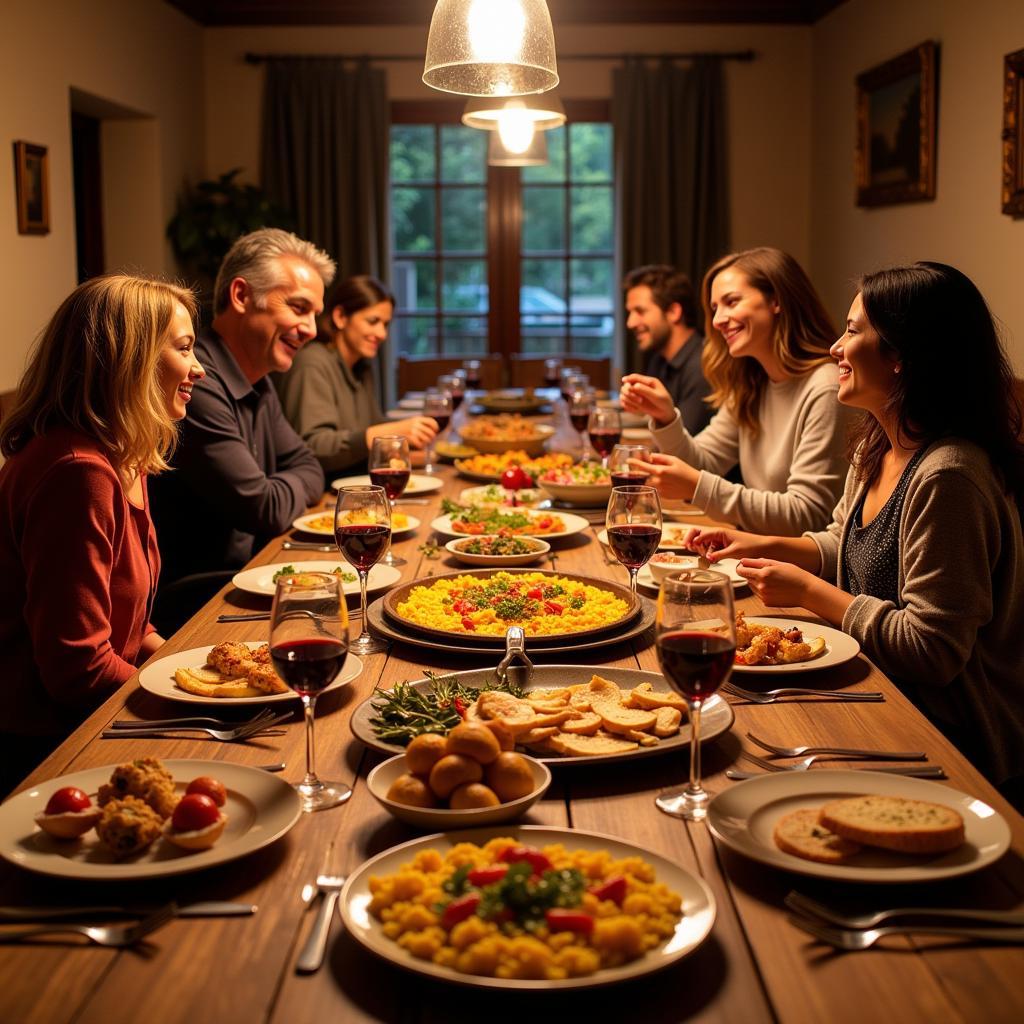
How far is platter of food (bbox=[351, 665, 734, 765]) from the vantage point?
1262 millimetres

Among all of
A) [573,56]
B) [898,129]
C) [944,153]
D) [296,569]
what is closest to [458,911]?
[296,569]

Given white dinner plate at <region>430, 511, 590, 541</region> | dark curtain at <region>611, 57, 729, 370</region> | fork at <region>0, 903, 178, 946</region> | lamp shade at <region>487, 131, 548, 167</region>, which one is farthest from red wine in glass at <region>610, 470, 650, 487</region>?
dark curtain at <region>611, 57, 729, 370</region>

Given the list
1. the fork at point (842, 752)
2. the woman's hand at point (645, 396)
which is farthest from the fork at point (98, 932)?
the woman's hand at point (645, 396)

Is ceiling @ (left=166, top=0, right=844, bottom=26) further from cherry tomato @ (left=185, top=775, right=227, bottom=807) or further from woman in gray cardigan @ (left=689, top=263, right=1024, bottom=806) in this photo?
cherry tomato @ (left=185, top=775, right=227, bottom=807)

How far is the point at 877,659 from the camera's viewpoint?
5.92ft

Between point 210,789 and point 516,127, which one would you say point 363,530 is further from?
point 516,127

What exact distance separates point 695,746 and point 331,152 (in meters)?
6.95

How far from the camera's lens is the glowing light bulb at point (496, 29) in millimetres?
2348

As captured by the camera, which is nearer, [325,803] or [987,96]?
[325,803]

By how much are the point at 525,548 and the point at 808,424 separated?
97cm

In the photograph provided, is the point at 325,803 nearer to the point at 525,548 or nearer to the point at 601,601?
the point at 601,601

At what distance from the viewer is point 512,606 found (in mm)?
1792

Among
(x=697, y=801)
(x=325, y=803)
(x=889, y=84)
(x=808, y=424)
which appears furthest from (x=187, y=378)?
(x=889, y=84)

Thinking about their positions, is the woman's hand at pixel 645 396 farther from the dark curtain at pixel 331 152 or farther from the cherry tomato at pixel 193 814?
the dark curtain at pixel 331 152
